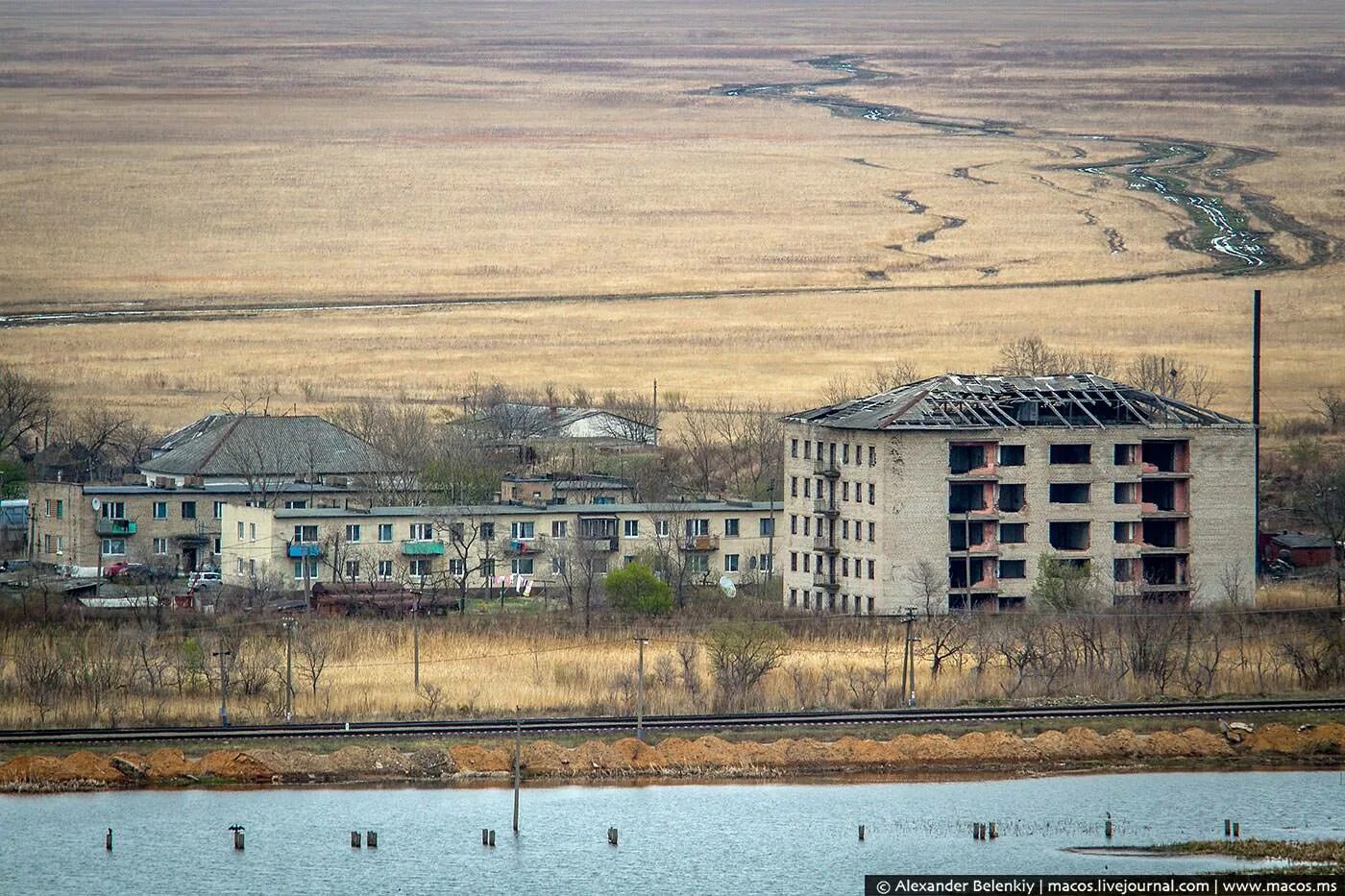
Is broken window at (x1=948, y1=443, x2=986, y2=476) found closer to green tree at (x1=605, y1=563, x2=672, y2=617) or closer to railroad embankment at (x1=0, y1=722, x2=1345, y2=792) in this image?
green tree at (x1=605, y1=563, x2=672, y2=617)

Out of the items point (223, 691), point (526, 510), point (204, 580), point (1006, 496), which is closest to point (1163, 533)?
Result: point (1006, 496)

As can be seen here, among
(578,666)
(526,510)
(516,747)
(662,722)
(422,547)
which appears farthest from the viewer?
(526,510)

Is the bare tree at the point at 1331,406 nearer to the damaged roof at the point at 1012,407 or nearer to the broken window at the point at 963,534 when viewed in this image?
the damaged roof at the point at 1012,407

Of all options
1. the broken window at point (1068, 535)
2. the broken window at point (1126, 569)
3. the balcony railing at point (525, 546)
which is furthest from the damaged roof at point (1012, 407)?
the balcony railing at point (525, 546)

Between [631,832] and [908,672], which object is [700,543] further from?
[631,832]

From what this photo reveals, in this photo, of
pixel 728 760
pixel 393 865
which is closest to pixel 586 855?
pixel 393 865
